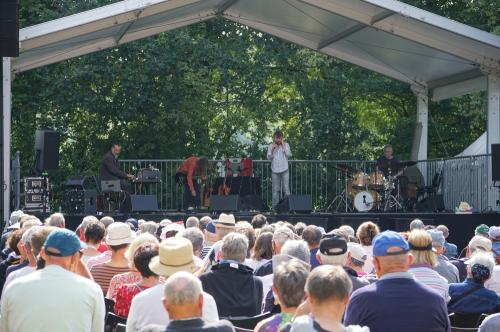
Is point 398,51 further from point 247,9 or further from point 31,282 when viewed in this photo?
point 31,282

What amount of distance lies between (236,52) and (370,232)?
18.9 metres

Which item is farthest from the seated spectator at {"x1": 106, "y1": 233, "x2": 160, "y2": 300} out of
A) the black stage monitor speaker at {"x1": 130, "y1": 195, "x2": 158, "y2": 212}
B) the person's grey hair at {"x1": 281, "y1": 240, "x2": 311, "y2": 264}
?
the black stage monitor speaker at {"x1": 130, "y1": 195, "x2": 158, "y2": 212}

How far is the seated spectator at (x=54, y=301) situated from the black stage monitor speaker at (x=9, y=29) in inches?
291

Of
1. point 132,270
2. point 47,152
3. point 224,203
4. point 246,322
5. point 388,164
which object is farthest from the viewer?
point 388,164

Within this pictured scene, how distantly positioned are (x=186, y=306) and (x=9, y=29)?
8831 mm

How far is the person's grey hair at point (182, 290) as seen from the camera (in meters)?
4.39

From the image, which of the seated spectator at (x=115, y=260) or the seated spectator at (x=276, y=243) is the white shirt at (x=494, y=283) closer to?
the seated spectator at (x=276, y=243)

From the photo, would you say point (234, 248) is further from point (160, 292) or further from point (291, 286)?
point (291, 286)

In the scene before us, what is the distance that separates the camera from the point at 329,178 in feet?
80.2

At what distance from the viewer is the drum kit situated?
21.3m

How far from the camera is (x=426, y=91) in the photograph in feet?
77.5

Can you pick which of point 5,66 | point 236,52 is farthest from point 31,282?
point 236,52

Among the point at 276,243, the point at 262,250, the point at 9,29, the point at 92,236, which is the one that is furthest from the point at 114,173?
the point at 276,243

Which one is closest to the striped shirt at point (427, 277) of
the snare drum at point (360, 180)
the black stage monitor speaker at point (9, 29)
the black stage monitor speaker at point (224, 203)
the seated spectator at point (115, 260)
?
the seated spectator at point (115, 260)
